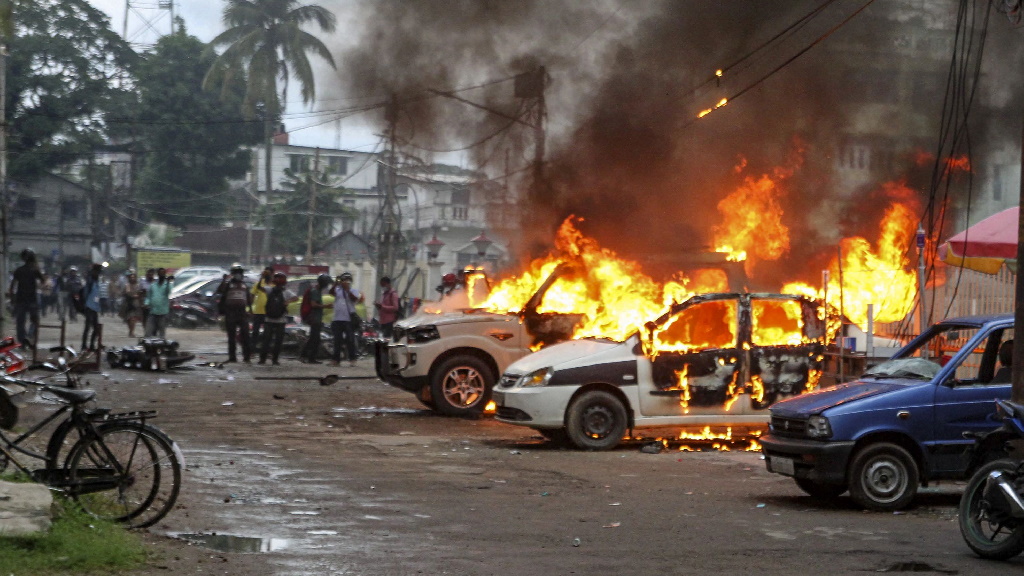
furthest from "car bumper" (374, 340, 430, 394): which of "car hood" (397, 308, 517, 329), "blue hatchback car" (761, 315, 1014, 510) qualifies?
"blue hatchback car" (761, 315, 1014, 510)

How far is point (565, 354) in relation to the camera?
12.2m

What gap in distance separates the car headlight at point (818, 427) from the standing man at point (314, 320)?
14.3 metres

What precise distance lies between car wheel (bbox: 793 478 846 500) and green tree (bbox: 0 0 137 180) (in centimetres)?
2738

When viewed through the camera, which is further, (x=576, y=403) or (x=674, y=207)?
→ (x=674, y=207)

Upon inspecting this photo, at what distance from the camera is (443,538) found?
7.38m

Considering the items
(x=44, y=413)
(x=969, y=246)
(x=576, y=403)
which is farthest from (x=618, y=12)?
(x=44, y=413)

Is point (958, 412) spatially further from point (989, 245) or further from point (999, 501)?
point (989, 245)

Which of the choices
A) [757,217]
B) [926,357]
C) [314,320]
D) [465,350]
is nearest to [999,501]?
[926,357]

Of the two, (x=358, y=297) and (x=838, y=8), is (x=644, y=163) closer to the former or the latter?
(x=838, y=8)

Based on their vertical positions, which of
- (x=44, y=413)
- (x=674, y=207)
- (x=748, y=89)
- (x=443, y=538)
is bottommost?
(x=443, y=538)

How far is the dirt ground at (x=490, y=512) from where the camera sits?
6754 mm

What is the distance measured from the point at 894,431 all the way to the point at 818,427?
1.86 feet

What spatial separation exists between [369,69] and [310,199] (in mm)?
33838

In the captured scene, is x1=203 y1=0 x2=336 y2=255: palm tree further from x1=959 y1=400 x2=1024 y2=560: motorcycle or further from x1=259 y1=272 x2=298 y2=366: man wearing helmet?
x1=959 y1=400 x2=1024 y2=560: motorcycle
